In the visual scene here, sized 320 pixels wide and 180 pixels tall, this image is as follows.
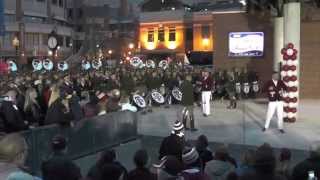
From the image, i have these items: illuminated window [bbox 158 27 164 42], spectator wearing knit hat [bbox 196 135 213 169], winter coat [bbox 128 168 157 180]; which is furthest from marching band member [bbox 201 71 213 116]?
illuminated window [bbox 158 27 164 42]

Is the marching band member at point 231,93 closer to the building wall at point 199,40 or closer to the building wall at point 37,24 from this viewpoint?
the building wall at point 199,40

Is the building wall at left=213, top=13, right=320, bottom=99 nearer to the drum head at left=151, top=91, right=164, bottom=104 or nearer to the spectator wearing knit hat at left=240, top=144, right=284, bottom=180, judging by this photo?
the drum head at left=151, top=91, right=164, bottom=104

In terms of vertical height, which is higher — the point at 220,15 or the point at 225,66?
the point at 220,15

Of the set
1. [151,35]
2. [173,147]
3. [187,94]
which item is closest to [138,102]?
[187,94]

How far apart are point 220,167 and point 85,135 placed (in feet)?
18.3

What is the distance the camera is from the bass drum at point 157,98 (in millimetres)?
29439

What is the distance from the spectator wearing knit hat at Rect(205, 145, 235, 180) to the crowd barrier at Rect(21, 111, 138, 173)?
371cm

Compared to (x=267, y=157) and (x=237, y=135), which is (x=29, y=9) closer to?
(x=237, y=135)

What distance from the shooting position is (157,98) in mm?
29484

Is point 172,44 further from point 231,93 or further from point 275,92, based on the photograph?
point 275,92

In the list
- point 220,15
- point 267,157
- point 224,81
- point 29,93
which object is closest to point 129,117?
point 29,93

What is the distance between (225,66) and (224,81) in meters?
5.67

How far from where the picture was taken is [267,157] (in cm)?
580

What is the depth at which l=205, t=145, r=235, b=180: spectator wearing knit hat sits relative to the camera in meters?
8.38
